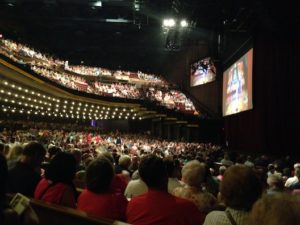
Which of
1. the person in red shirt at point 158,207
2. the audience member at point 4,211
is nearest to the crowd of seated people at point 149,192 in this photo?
the person in red shirt at point 158,207

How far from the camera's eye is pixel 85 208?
322 cm

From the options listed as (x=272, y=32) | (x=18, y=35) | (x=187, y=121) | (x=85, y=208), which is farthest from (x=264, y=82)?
(x=18, y=35)

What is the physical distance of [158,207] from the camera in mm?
2902

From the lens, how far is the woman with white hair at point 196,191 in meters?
3.75

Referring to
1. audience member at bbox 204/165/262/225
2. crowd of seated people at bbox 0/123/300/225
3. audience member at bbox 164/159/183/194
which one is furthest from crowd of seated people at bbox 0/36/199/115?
audience member at bbox 204/165/262/225

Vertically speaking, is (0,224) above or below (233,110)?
below

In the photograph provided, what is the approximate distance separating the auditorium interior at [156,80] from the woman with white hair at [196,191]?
0.76 metres

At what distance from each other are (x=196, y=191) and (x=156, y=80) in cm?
3781

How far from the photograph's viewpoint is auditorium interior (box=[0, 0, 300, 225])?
1485 centimetres

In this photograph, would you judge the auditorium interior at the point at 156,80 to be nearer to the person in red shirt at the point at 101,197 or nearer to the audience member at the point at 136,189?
the person in red shirt at the point at 101,197

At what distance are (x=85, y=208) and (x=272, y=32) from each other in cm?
1400

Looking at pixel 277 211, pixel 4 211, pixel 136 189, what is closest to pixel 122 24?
pixel 136 189

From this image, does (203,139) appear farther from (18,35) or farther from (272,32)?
(18,35)

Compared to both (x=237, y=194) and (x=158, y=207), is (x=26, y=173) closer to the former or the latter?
(x=158, y=207)
